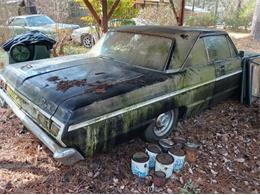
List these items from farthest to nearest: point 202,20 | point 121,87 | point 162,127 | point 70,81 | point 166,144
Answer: point 202,20
point 162,127
point 166,144
point 70,81
point 121,87

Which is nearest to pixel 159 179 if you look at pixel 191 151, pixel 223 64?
pixel 191 151

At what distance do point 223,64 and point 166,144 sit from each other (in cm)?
202

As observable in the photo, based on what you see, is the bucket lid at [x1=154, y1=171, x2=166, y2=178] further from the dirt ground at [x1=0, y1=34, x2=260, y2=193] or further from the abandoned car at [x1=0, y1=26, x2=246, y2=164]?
the abandoned car at [x1=0, y1=26, x2=246, y2=164]

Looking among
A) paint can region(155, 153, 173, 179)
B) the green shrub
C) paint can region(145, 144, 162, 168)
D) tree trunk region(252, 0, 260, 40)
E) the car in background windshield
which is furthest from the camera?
the green shrub

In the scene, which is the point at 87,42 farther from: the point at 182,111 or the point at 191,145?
the point at 191,145

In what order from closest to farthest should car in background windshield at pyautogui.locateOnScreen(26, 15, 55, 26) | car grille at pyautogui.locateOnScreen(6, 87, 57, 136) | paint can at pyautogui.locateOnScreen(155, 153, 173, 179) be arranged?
1. car grille at pyautogui.locateOnScreen(6, 87, 57, 136)
2. paint can at pyautogui.locateOnScreen(155, 153, 173, 179)
3. car in background windshield at pyautogui.locateOnScreen(26, 15, 55, 26)

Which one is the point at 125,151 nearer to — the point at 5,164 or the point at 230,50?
the point at 5,164

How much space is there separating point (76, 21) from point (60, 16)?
6.29 metres

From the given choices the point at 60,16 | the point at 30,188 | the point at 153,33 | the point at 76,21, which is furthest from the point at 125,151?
the point at 76,21

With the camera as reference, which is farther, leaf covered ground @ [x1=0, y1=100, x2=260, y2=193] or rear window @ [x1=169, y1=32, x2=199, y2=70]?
rear window @ [x1=169, y1=32, x2=199, y2=70]

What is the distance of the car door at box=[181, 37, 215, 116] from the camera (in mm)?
4016

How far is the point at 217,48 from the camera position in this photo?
4695 mm

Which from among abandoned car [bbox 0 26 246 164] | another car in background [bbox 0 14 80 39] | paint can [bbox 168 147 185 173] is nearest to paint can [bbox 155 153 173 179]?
paint can [bbox 168 147 185 173]

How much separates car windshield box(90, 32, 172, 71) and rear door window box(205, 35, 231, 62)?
896 millimetres
